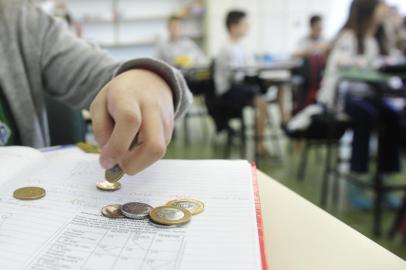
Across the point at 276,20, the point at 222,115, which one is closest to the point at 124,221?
the point at 222,115

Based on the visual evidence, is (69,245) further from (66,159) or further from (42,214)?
(66,159)

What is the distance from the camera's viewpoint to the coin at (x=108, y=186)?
46cm

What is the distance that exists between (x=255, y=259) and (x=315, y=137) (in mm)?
1945

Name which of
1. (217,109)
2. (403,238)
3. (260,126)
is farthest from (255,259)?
(260,126)

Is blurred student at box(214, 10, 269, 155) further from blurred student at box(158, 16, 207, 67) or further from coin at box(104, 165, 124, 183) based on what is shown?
coin at box(104, 165, 124, 183)

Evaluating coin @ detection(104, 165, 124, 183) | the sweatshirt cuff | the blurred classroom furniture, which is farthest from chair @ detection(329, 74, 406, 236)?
coin @ detection(104, 165, 124, 183)

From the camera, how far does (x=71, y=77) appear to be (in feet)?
2.53

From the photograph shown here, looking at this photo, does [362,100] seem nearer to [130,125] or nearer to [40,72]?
[40,72]

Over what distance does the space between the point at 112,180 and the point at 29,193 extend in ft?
0.29

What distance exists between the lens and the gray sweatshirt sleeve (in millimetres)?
744

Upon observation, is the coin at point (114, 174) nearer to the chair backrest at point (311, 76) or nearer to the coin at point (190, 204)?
the coin at point (190, 204)

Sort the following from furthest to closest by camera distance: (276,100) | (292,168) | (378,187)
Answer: (276,100), (292,168), (378,187)

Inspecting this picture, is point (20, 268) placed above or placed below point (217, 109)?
above

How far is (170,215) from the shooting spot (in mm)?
388
